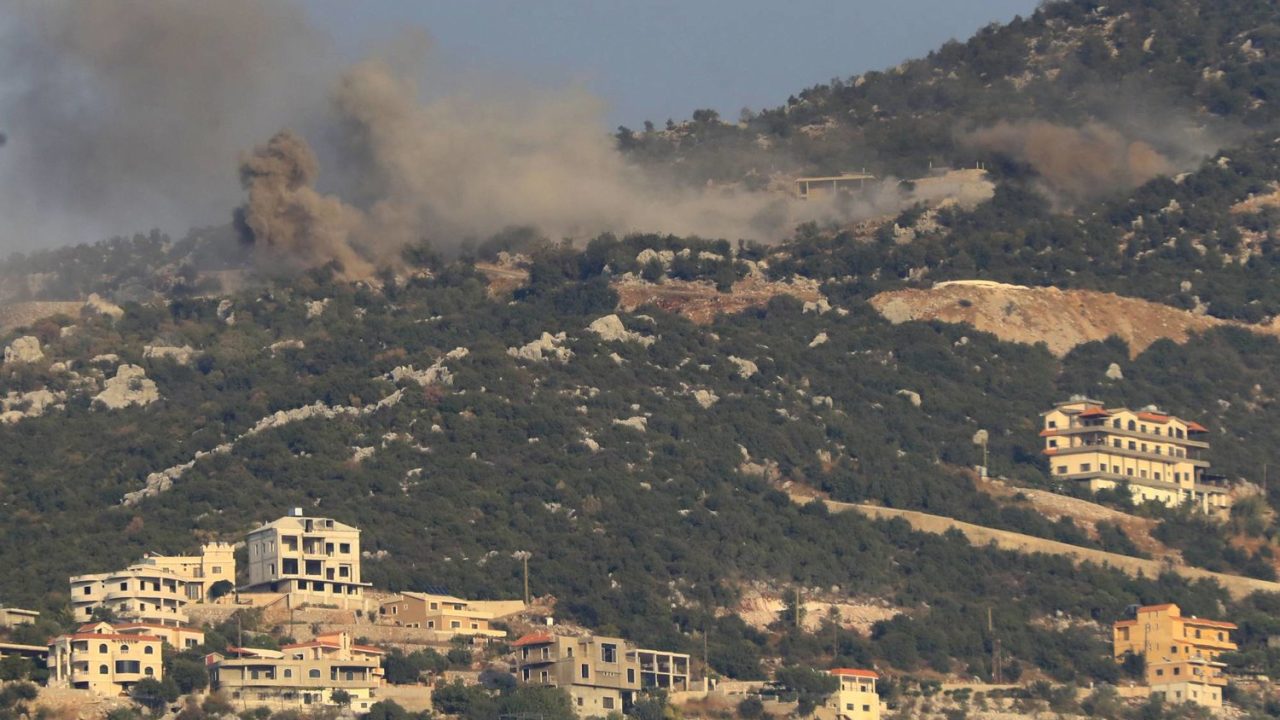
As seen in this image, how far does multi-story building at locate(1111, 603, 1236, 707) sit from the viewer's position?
123 metres

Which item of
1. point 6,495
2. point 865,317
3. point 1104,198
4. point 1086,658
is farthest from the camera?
point 1104,198

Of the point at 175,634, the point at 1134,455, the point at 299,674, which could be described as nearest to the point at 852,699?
the point at 299,674

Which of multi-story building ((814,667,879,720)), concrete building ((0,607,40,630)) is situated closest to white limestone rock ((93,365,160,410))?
concrete building ((0,607,40,630))

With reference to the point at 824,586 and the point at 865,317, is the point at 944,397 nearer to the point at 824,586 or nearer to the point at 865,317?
the point at 865,317

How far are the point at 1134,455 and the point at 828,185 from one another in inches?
1509

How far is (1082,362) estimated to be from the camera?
15525cm

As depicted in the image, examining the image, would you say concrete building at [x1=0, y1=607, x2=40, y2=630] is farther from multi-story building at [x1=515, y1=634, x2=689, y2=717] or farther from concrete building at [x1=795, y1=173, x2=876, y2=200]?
concrete building at [x1=795, y1=173, x2=876, y2=200]

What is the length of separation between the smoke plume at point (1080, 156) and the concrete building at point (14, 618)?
71.7 metres

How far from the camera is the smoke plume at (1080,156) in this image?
6836 inches

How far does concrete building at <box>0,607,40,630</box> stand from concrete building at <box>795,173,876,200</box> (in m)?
69.6

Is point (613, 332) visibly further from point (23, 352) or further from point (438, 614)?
point (438, 614)

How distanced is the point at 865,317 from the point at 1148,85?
1266 inches

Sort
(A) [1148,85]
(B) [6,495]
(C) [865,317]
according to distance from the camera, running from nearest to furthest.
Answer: (B) [6,495] → (C) [865,317] → (A) [1148,85]

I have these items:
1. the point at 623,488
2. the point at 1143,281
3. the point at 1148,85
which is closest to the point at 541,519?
the point at 623,488
